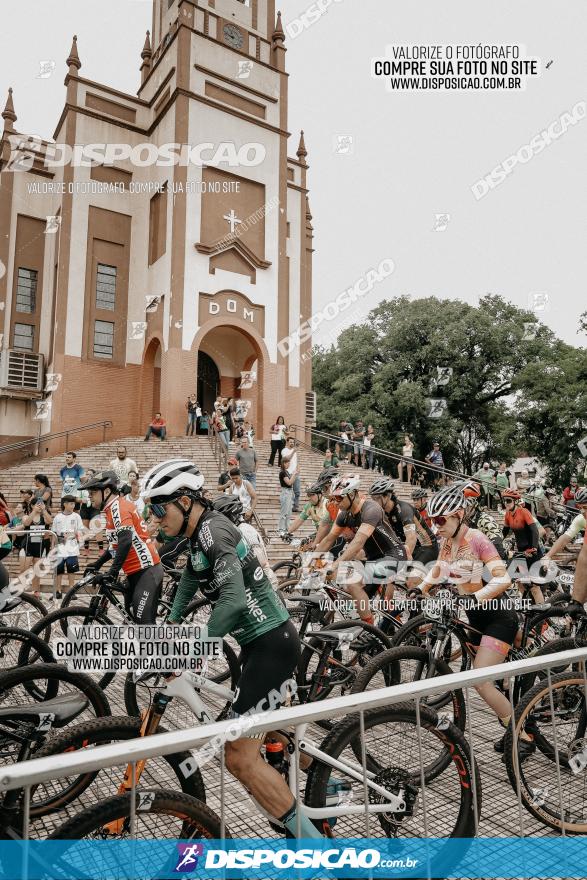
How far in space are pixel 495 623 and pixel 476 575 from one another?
377mm

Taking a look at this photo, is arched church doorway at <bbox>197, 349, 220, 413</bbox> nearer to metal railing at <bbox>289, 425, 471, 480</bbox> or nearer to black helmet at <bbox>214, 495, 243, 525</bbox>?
metal railing at <bbox>289, 425, 471, 480</bbox>

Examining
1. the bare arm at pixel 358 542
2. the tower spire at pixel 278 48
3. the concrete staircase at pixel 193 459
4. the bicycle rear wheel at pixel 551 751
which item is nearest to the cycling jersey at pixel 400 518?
the bare arm at pixel 358 542

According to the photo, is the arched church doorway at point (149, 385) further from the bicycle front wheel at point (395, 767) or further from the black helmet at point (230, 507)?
the bicycle front wheel at point (395, 767)

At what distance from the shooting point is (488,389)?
116 ft

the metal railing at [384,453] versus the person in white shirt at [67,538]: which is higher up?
the metal railing at [384,453]

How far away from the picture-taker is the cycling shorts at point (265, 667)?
2.89m

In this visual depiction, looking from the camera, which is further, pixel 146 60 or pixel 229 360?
pixel 146 60

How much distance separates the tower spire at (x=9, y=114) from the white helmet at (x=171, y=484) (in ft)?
95.8

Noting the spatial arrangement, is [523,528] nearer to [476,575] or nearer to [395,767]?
[476,575]

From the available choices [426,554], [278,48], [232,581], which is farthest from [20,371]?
[232,581]

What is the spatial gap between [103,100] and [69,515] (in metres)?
21.2

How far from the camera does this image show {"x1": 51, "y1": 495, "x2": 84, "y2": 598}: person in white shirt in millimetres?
9672

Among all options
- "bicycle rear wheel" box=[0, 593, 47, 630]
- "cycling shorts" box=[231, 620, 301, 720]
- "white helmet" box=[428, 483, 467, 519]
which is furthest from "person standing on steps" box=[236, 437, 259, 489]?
"cycling shorts" box=[231, 620, 301, 720]

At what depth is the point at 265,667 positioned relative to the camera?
295cm
